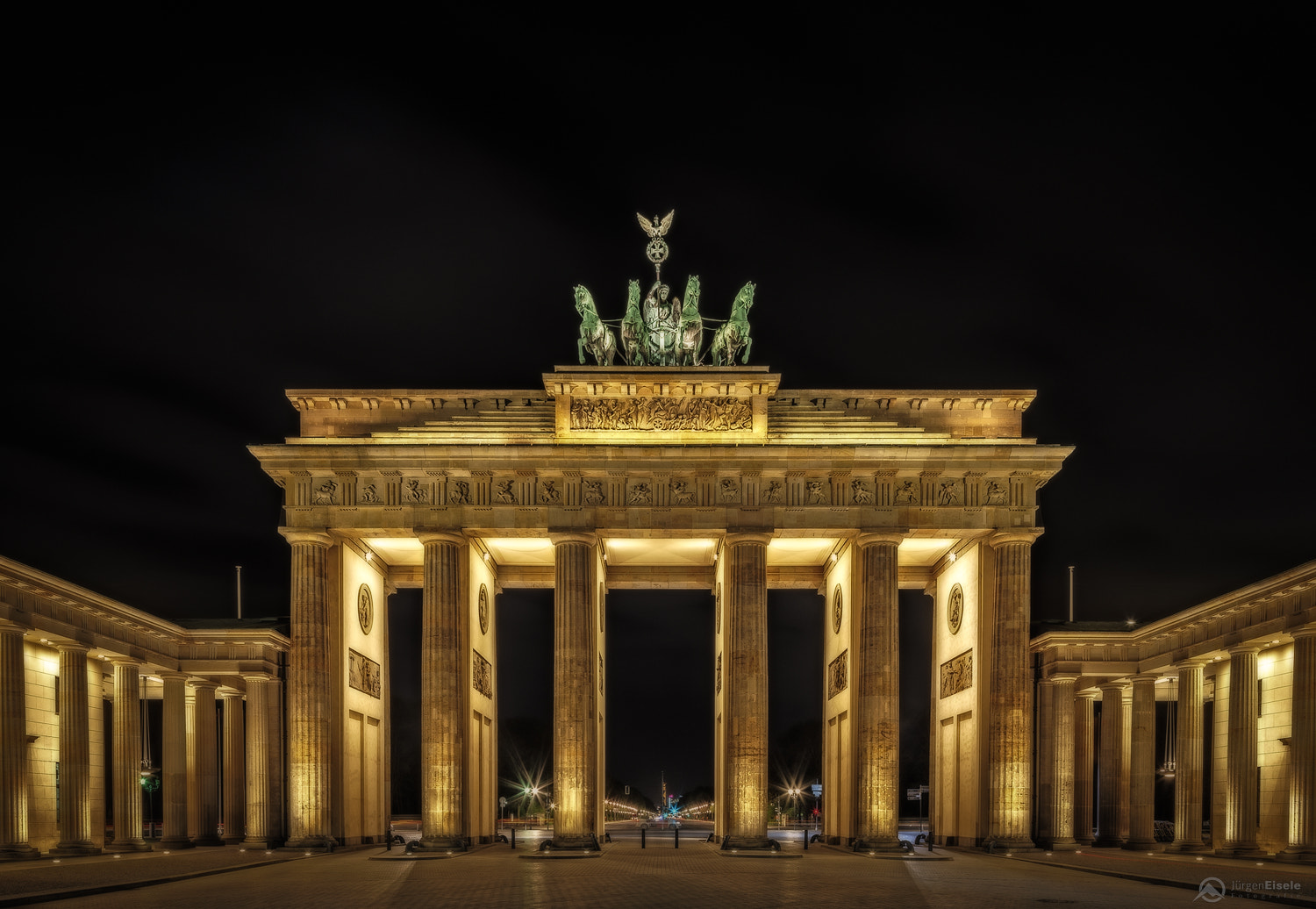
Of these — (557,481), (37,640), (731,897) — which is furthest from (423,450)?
(731,897)

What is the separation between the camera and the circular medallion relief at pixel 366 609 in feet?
153

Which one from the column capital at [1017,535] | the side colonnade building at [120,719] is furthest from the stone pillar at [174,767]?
the column capital at [1017,535]

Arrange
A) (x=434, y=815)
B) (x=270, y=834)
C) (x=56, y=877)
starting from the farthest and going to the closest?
(x=270, y=834) < (x=434, y=815) < (x=56, y=877)

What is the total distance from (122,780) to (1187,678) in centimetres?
4026

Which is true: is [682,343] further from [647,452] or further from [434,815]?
[434,815]

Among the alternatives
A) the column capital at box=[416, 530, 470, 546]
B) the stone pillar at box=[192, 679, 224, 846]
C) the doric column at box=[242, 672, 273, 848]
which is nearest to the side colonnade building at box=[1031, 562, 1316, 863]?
the column capital at box=[416, 530, 470, 546]

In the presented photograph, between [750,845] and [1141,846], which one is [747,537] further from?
[1141,846]

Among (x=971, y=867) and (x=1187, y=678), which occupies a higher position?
(x=1187, y=678)

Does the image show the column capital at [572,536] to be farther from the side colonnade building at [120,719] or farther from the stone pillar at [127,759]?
the stone pillar at [127,759]

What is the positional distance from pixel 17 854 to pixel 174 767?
1217cm

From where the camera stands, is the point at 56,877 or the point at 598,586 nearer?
the point at 56,877

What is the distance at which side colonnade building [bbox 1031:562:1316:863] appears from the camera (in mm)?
36656

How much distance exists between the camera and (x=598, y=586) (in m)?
47.2

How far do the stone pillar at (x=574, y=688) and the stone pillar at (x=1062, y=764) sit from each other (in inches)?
667
